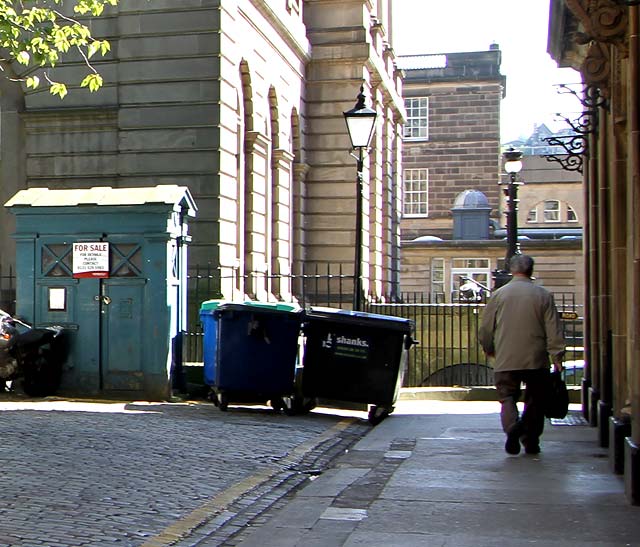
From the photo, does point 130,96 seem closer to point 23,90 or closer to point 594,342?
point 23,90

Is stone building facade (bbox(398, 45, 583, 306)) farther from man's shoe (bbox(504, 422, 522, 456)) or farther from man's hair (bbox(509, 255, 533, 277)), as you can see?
man's shoe (bbox(504, 422, 522, 456))

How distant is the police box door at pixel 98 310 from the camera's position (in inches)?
513

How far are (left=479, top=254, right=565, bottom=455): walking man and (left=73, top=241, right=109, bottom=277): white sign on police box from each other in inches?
216

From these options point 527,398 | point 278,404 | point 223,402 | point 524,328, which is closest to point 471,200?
point 278,404

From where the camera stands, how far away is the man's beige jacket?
9234 millimetres

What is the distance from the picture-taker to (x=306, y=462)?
895 centimetres

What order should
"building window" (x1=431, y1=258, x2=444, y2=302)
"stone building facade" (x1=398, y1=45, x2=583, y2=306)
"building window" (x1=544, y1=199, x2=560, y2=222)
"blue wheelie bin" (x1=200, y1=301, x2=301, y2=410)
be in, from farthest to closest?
1. "building window" (x1=544, y1=199, x2=560, y2=222)
2. "stone building facade" (x1=398, y1=45, x2=583, y2=306)
3. "building window" (x1=431, y1=258, x2=444, y2=302)
4. "blue wheelie bin" (x1=200, y1=301, x2=301, y2=410)

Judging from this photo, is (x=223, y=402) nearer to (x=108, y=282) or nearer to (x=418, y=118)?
(x=108, y=282)

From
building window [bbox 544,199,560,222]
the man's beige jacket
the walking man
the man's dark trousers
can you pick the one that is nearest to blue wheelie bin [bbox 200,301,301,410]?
the man's beige jacket

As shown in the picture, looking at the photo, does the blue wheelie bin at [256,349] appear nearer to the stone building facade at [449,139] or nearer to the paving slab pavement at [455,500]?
the paving slab pavement at [455,500]

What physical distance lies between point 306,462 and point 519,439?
6.09ft

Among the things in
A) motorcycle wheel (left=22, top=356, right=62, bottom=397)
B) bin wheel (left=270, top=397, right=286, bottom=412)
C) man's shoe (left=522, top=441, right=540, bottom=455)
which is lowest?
man's shoe (left=522, top=441, right=540, bottom=455)

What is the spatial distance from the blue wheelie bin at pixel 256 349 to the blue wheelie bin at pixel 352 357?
0.69ft

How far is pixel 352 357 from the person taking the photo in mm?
11961
